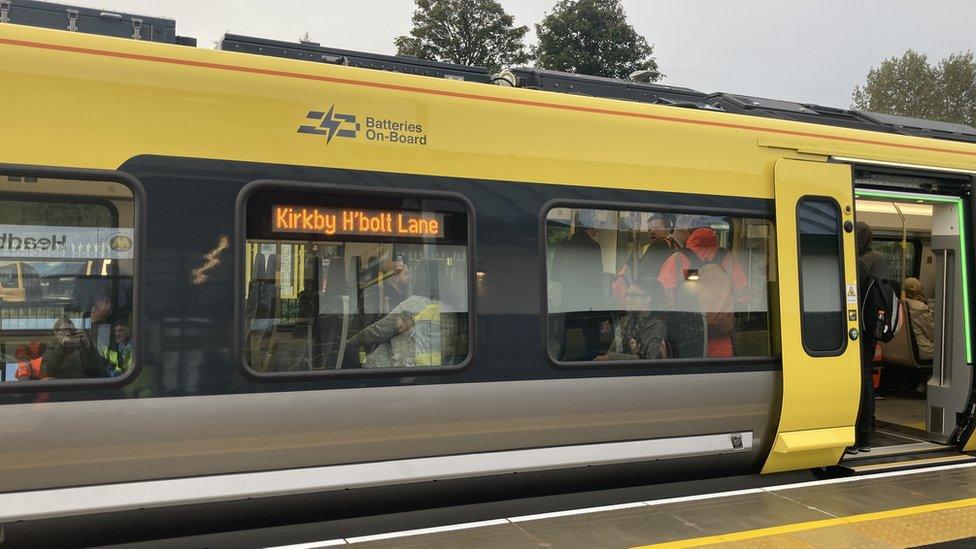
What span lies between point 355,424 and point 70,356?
1385mm

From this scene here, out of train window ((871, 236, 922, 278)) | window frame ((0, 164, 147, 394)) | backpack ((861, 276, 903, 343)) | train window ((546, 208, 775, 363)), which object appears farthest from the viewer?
train window ((871, 236, 922, 278))

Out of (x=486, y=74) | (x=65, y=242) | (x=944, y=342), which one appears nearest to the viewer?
(x=65, y=242)

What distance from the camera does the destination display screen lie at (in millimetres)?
3807

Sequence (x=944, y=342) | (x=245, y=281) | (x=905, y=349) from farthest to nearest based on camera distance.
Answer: (x=905, y=349), (x=944, y=342), (x=245, y=281)

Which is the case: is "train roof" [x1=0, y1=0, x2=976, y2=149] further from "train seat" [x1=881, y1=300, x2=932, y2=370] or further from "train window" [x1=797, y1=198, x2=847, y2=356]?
"train seat" [x1=881, y1=300, x2=932, y2=370]

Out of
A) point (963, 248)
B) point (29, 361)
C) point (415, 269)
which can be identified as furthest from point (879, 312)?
point (29, 361)

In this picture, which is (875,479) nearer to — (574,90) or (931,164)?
(931,164)

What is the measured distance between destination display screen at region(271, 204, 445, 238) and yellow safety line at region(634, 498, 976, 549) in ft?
6.74

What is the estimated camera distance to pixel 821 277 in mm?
5168

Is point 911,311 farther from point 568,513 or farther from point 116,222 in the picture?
point 116,222

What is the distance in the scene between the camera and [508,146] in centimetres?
431

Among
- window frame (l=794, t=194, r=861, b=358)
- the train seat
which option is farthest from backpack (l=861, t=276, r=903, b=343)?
the train seat

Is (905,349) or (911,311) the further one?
(905,349)

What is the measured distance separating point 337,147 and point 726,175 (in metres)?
2.62
